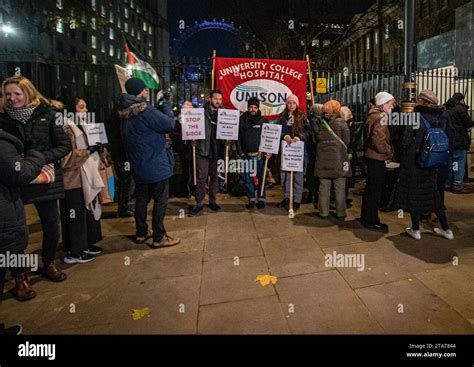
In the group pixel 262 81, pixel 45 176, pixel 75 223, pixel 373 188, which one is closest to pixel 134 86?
pixel 45 176

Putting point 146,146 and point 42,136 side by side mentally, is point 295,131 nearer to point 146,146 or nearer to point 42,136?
point 146,146

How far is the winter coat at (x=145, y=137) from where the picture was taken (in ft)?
15.6

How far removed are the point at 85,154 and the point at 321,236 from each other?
3418mm

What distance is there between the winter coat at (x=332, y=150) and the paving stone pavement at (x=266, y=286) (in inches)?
34.2

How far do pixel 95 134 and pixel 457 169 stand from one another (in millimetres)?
7813

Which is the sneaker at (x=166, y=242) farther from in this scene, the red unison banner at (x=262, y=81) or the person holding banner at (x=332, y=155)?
the red unison banner at (x=262, y=81)

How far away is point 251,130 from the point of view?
6.84 m

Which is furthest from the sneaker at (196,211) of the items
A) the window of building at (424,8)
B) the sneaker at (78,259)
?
the window of building at (424,8)

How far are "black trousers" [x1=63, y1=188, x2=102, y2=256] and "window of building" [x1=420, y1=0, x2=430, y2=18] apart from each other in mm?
25451

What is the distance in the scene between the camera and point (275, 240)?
5.34 metres

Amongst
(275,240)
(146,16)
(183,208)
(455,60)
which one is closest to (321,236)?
(275,240)

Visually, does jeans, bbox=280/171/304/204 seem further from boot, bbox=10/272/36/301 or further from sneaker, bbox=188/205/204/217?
boot, bbox=10/272/36/301

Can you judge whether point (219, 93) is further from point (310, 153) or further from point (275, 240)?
point (275, 240)

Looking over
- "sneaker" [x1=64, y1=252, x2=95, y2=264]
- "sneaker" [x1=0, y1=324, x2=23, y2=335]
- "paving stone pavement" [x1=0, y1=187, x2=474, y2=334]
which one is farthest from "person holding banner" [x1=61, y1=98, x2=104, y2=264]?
"sneaker" [x1=0, y1=324, x2=23, y2=335]
